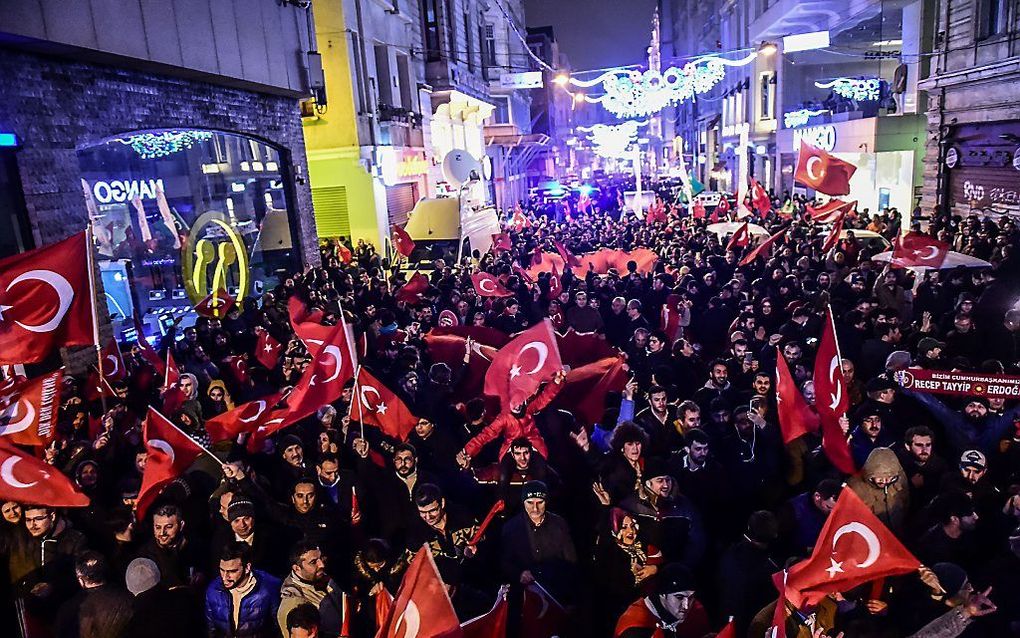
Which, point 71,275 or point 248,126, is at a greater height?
point 248,126

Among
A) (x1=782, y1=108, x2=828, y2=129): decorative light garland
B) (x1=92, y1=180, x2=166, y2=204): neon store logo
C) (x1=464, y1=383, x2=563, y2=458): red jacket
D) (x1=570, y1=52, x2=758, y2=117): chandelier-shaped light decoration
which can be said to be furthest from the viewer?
(x1=782, y1=108, x2=828, y2=129): decorative light garland

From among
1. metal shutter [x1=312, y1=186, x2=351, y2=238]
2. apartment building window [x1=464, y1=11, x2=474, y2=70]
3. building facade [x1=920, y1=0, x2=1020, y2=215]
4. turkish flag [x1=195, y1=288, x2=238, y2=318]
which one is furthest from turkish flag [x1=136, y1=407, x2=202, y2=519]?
apartment building window [x1=464, y1=11, x2=474, y2=70]

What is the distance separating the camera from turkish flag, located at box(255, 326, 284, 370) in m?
9.38

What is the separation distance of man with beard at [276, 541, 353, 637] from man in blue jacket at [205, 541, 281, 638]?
9cm

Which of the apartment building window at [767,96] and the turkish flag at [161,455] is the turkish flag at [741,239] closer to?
the turkish flag at [161,455]

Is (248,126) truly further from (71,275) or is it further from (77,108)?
(71,275)

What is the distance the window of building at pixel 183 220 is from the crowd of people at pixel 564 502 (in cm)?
378

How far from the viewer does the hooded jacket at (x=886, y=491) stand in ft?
16.5

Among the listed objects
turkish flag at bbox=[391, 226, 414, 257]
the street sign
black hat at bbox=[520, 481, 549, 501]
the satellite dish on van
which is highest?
the street sign

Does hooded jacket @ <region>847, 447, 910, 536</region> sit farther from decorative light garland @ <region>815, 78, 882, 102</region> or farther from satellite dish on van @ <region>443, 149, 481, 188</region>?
decorative light garland @ <region>815, 78, 882, 102</region>

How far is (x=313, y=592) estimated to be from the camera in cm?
439

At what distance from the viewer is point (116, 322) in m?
11.5

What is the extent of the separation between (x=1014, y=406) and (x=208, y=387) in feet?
24.8

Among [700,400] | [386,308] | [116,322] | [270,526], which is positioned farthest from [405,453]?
[116,322]
